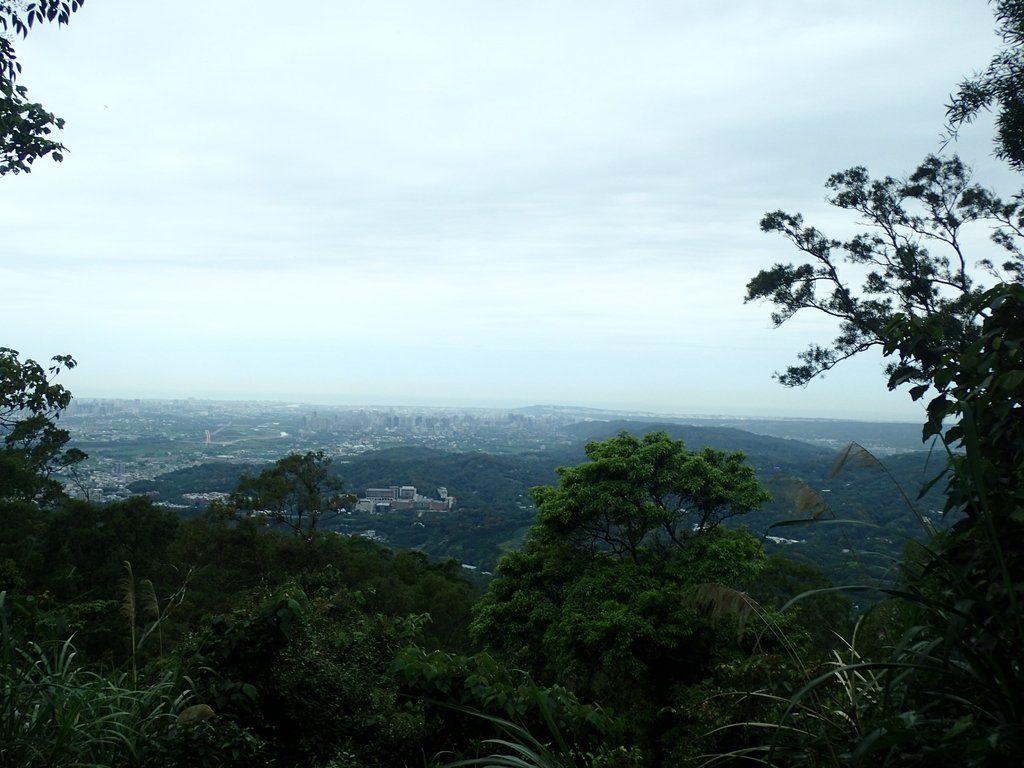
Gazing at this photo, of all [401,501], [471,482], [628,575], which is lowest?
[401,501]

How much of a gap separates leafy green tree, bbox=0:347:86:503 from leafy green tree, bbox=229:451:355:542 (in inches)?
147

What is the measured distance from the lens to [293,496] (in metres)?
15.6

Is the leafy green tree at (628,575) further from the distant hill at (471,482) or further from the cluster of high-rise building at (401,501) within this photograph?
the cluster of high-rise building at (401,501)

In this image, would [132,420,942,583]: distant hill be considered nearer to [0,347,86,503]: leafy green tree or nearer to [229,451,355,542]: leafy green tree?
[229,451,355,542]: leafy green tree

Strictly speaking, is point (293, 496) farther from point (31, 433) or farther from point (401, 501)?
point (401, 501)

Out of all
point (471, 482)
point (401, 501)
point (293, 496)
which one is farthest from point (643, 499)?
point (471, 482)

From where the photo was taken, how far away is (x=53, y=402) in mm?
8633

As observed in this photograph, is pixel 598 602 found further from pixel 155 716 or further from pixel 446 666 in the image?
pixel 155 716

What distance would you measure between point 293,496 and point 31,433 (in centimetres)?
628

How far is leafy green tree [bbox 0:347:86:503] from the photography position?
786cm

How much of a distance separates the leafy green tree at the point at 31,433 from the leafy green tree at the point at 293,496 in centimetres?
Answer: 374

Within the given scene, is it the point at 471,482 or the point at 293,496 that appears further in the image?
the point at 471,482

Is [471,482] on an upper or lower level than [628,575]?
lower

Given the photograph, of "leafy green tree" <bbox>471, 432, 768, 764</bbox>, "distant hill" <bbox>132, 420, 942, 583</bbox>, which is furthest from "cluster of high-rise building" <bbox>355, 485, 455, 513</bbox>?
"leafy green tree" <bbox>471, 432, 768, 764</bbox>
